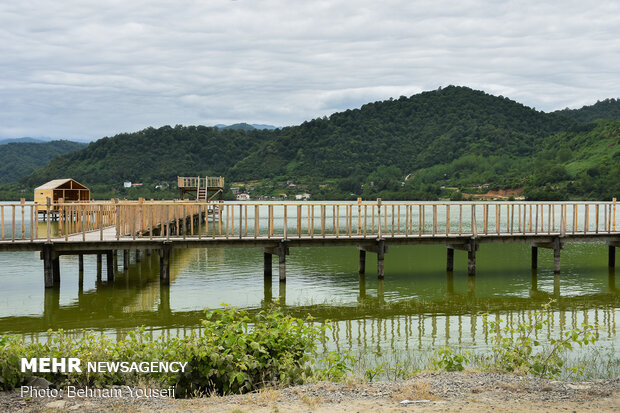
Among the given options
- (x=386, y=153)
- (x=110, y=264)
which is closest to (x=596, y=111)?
(x=386, y=153)

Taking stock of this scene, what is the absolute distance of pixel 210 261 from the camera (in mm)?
28062

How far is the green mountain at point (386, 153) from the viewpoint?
10875cm

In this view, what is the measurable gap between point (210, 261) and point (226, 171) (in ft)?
348

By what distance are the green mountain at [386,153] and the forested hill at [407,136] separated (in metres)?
0.23

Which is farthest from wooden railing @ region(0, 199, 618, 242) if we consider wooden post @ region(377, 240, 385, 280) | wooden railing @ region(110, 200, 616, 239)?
wooden post @ region(377, 240, 385, 280)

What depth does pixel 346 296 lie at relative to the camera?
18.7 metres

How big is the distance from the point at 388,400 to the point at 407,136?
5293 inches

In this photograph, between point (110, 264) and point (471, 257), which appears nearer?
point (110, 264)

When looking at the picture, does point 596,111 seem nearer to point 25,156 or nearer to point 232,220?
point 25,156

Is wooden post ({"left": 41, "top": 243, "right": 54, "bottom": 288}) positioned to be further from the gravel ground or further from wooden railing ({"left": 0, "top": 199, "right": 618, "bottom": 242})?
the gravel ground

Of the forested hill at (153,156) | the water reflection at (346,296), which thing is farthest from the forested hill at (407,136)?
the water reflection at (346,296)

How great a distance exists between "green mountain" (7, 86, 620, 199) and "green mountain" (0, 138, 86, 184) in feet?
112

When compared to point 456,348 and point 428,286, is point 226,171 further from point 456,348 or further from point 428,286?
point 456,348

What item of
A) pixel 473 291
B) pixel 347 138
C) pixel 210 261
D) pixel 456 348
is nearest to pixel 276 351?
pixel 456 348
